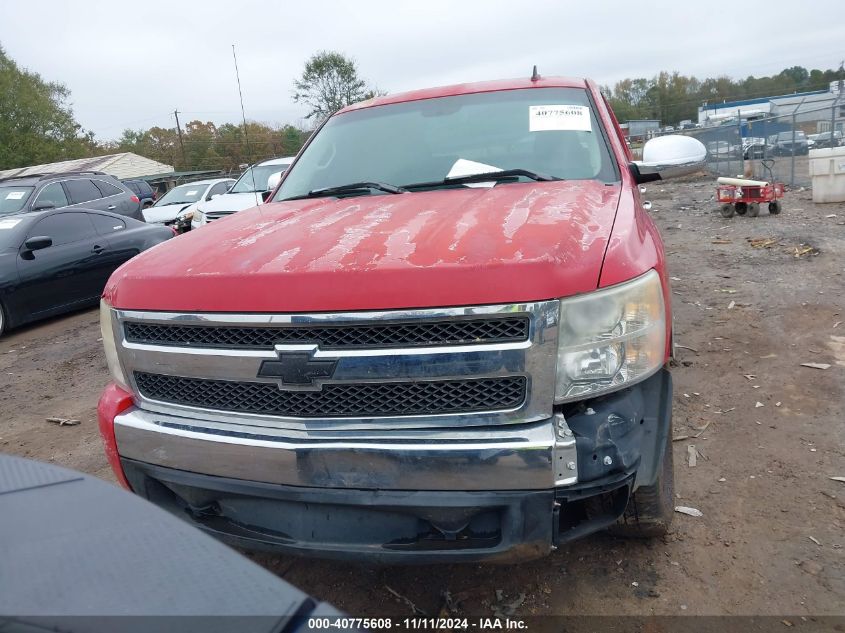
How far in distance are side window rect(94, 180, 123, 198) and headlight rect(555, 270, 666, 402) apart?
1126cm

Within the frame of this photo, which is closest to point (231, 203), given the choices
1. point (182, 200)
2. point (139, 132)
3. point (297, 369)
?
point (182, 200)

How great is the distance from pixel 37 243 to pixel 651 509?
7.43 metres

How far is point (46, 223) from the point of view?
7625mm

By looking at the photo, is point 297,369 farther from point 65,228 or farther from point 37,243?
point 65,228

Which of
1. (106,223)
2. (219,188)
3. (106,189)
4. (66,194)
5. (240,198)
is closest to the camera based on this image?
(106,223)

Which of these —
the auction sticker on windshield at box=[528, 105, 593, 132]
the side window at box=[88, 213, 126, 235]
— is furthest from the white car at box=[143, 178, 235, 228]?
the auction sticker on windshield at box=[528, 105, 593, 132]

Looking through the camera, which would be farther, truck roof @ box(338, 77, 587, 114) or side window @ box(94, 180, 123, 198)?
side window @ box(94, 180, 123, 198)

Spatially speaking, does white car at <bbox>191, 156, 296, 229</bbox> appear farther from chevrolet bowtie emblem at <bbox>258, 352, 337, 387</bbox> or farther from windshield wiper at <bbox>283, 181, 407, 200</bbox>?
chevrolet bowtie emblem at <bbox>258, 352, 337, 387</bbox>

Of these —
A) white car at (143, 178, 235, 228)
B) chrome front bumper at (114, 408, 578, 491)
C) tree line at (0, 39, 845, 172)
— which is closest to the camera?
chrome front bumper at (114, 408, 578, 491)

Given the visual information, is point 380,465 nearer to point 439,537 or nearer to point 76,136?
point 439,537

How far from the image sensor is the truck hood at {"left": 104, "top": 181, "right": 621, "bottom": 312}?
5.58ft

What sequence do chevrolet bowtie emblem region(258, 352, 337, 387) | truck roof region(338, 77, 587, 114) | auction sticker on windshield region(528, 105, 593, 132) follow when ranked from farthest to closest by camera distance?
truck roof region(338, 77, 587, 114)
auction sticker on windshield region(528, 105, 593, 132)
chevrolet bowtie emblem region(258, 352, 337, 387)

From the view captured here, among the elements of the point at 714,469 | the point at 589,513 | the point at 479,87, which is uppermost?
the point at 479,87

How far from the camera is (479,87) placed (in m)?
3.58
